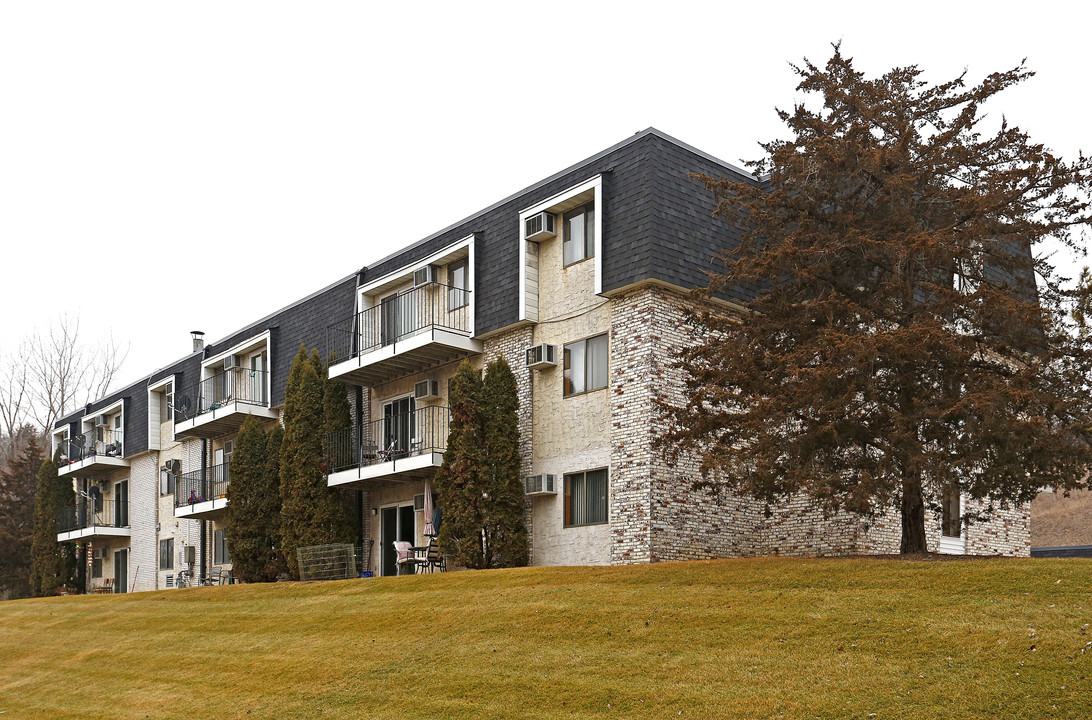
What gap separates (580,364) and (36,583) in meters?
29.7

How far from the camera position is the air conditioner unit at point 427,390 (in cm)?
2555

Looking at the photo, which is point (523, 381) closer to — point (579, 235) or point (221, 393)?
point (579, 235)

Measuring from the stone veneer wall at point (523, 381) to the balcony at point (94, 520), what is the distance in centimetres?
2282

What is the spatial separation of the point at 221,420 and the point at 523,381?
13291 millimetres

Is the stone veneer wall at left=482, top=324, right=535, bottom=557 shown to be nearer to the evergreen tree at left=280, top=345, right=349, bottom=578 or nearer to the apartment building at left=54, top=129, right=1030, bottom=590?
the apartment building at left=54, top=129, right=1030, bottom=590

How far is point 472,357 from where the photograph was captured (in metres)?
24.8

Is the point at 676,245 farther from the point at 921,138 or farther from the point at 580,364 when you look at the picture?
the point at 921,138

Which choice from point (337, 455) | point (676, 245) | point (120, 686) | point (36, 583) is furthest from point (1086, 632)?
point (36, 583)

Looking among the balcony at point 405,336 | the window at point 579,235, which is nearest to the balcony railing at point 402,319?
the balcony at point 405,336

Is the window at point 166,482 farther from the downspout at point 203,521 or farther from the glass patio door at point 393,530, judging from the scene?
the glass patio door at point 393,530

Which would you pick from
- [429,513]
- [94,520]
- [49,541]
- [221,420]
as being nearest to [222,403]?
[221,420]

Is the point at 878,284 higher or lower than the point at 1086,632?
higher

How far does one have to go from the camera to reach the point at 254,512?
2956 centimetres

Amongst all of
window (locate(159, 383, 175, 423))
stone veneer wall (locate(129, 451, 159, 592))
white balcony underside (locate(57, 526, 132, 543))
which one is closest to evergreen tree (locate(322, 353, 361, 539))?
window (locate(159, 383, 175, 423))
